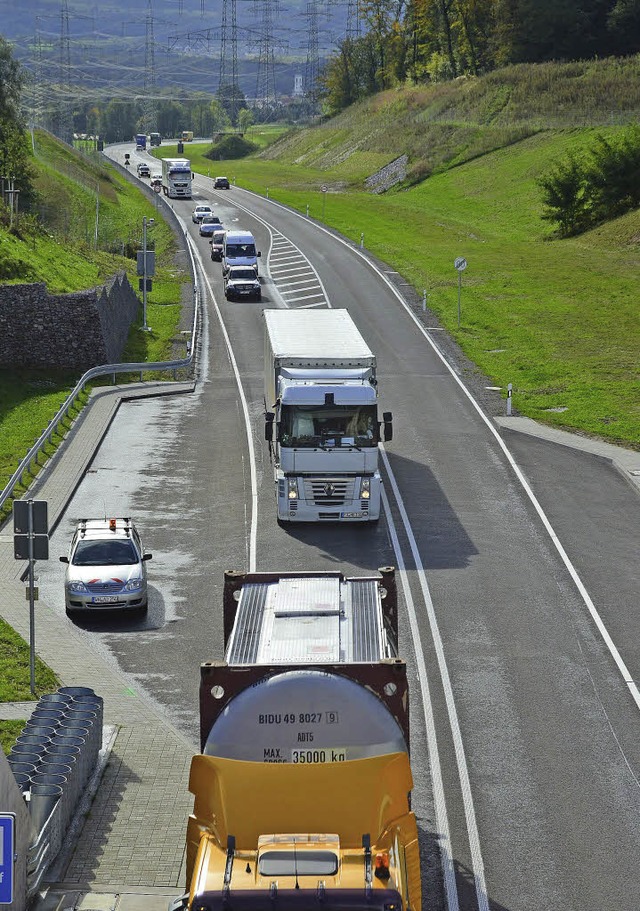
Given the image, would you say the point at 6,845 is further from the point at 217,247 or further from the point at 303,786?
the point at 217,247

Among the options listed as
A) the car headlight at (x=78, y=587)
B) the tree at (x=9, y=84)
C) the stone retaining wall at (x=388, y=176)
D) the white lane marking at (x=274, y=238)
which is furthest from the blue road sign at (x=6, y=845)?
the stone retaining wall at (x=388, y=176)

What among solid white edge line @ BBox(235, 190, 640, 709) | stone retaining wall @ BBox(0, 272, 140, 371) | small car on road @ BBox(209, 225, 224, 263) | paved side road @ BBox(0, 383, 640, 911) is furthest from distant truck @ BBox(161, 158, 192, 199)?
paved side road @ BBox(0, 383, 640, 911)

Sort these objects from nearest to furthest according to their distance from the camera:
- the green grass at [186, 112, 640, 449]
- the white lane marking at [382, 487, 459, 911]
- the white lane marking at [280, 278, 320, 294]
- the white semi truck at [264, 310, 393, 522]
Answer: the white lane marking at [382, 487, 459, 911] < the white semi truck at [264, 310, 393, 522] < the green grass at [186, 112, 640, 449] < the white lane marking at [280, 278, 320, 294]

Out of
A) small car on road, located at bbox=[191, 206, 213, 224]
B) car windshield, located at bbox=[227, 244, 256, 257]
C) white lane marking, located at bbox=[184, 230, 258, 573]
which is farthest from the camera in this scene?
small car on road, located at bbox=[191, 206, 213, 224]

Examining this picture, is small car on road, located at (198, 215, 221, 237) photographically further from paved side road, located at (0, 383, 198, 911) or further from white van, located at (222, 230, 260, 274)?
paved side road, located at (0, 383, 198, 911)

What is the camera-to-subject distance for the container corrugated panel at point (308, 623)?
13.6 metres

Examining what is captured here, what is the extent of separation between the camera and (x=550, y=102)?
381ft

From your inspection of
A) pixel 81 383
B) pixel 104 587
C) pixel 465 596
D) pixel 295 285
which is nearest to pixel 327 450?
pixel 465 596

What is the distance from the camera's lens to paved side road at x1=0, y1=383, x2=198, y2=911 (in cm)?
1475

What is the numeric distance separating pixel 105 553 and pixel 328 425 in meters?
6.40

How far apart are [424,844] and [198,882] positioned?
526 cm

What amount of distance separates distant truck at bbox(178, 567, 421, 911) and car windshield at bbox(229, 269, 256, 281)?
170 ft

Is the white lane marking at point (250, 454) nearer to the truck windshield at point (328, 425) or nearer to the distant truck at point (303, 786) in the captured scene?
the truck windshield at point (328, 425)

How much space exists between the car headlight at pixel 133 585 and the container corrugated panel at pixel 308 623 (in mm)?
8704
